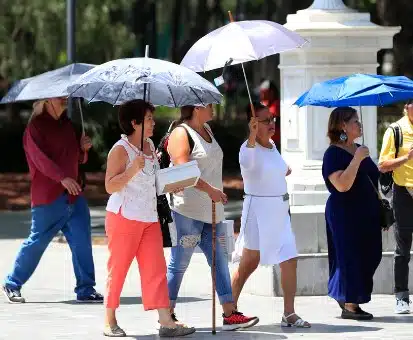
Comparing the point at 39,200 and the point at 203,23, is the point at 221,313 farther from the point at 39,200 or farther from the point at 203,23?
the point at 203,23

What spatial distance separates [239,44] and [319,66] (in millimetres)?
2712

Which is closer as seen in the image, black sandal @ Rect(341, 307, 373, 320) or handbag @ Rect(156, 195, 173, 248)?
handbag @ Rect(156, 195, 173, 248)

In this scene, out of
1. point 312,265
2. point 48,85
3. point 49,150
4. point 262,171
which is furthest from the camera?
point 312,265

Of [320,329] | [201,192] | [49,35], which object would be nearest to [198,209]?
[201,192]

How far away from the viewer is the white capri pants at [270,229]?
9.93 meters

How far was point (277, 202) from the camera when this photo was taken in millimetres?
9992

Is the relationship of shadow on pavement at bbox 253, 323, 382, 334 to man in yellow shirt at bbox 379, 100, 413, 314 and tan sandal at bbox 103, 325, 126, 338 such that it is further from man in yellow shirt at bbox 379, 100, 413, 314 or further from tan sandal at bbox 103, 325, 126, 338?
tan sandal at bbox 103, 325, 126, 338

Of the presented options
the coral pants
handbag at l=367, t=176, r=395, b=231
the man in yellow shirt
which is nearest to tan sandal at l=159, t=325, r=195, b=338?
the coral pants

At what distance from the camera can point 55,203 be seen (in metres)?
11.5

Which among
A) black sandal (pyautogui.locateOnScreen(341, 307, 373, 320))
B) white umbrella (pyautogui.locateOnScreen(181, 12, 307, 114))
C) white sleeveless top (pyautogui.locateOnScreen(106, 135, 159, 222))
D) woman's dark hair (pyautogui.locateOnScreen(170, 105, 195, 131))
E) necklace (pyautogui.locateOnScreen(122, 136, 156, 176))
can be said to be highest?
white umbrella (pyautogui.locateOnScreen(181, 12, 307, 114))

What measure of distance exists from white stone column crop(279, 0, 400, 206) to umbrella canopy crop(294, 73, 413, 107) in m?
1.84

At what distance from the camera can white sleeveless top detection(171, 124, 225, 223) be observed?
970 centimetres

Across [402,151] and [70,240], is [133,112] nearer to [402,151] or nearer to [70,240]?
[402,151]

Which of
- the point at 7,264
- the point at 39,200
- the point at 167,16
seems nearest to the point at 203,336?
the point at 39,200
